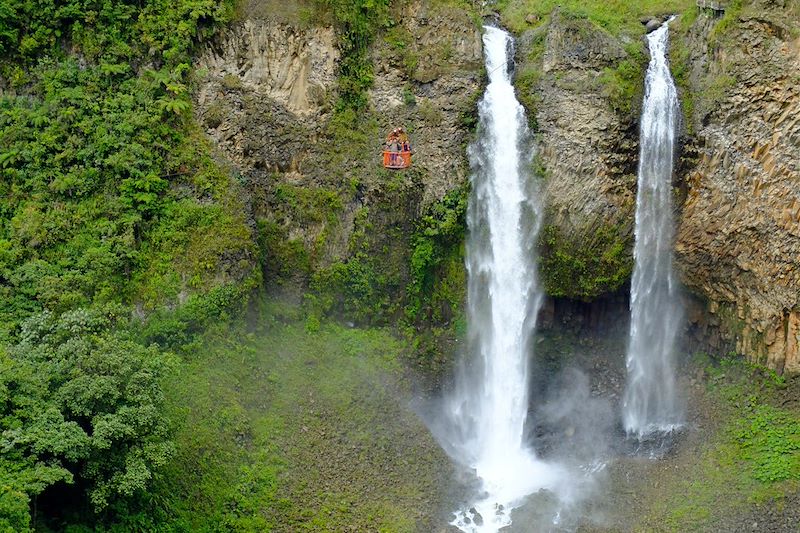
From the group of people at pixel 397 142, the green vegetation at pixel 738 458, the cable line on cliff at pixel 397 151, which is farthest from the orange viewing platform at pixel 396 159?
the green vegetation at pixel 738 458

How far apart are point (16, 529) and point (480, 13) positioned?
875 inches

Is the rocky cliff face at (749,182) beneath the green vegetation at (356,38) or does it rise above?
beneath

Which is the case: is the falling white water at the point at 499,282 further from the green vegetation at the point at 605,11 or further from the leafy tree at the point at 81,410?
the leafy tree at the point at 81,410

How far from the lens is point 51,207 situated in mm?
21516

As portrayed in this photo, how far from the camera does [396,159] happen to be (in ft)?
79.8

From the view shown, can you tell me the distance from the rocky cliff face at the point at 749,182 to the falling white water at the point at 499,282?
16.9 ft

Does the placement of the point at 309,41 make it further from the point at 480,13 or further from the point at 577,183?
the point at 577,183

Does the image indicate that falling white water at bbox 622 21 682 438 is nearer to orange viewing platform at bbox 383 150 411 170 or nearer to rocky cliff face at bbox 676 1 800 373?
rocky cliff face at bbox 676 1 800 373

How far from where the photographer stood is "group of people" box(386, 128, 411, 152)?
24.4 meters

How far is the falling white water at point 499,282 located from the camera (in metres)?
24.3

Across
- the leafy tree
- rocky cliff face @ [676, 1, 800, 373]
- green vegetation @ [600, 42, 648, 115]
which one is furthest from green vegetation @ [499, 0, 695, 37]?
the leafy tree

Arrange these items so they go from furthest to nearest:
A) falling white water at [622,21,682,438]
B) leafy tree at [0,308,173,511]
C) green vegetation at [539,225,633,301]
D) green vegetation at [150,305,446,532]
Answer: green vegetation at [539,225,633,301] < falling white water at [622,21,682,438] < green vegetation at [150,305,446,532] < leafy tree at [0,308,173,511]

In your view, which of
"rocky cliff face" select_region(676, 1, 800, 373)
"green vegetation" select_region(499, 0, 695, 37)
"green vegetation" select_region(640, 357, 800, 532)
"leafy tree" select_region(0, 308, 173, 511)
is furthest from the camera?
"green vegetation" select_region(499, 0, 695, 37)

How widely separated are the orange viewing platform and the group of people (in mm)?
146
